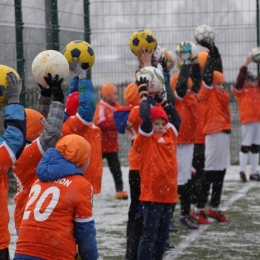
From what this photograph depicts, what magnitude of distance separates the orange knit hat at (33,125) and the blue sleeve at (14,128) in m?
Answer: 1.22

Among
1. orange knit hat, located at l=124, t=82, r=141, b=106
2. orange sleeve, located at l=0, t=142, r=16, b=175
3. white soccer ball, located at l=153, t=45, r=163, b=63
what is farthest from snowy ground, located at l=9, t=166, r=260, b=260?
orange sleeve, located at l=0, t=142, r=16, b=175

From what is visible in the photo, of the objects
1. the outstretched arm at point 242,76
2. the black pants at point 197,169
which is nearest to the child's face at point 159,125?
the black pants at point 197,169

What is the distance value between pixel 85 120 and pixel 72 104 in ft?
1.72

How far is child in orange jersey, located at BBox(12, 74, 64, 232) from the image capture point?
5.41 m

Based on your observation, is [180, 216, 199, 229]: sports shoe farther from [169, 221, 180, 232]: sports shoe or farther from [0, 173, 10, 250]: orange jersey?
[0, 173, 10, 250]: orange jersey

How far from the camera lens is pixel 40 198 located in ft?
16.1

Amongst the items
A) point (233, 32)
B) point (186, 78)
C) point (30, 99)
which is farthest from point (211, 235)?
point (233, 32)

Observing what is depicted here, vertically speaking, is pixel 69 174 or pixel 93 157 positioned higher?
pixel 69 174

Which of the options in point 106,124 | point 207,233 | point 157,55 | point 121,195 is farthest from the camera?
point 106,124

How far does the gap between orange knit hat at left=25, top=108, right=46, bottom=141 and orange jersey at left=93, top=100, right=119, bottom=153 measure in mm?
5483

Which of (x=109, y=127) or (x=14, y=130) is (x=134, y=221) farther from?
(x=109, y=127)

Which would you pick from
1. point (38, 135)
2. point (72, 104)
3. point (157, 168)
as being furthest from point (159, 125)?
point (38, 135)

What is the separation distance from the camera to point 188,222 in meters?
9.06

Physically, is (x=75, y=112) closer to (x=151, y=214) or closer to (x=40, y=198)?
(x=151, y=214)
